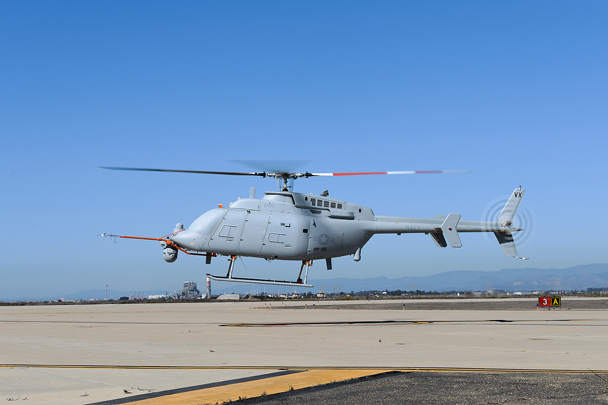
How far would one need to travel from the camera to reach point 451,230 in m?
32.5

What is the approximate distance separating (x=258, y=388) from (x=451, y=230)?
76.7 feet

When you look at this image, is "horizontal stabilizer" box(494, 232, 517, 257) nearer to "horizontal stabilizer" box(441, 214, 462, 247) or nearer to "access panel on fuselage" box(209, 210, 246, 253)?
"horizontal stabilizer" box(441, 214, 462, 247)

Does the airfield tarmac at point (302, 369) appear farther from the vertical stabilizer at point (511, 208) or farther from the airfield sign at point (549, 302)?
the airfield sign at point (549, 302)

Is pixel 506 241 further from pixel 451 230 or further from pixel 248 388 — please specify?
pixel 248 388

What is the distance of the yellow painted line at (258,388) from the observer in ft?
33.3

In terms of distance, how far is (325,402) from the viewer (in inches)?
389

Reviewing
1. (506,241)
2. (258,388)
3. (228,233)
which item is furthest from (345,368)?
(506,241)

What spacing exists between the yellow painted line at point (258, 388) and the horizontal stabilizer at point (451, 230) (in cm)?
2020

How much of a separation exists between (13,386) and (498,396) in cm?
1009

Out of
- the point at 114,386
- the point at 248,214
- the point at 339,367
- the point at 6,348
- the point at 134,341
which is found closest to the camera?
the point at 114,386

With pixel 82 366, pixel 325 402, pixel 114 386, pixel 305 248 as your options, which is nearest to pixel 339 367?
pixel 325 402

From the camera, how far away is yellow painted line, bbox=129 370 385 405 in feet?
33.3

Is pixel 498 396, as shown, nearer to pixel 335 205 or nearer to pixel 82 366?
pixel 82 366

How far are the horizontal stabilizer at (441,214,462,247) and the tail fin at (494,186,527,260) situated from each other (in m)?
3.59
